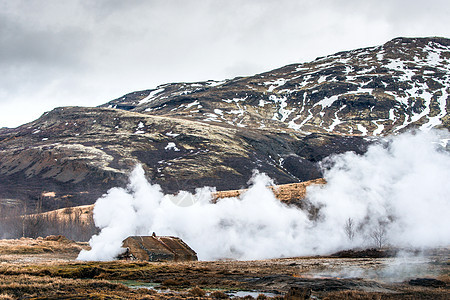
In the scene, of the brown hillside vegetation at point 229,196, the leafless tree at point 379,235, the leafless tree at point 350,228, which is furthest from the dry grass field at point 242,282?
the brown hillside vegetation at point 229,196

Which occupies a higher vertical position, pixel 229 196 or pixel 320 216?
pixel 229 196

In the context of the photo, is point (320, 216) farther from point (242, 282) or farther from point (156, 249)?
point (242, 282)

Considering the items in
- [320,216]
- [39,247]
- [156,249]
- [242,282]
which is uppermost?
[320,216]

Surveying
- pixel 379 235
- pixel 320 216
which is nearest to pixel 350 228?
pixel 379 235

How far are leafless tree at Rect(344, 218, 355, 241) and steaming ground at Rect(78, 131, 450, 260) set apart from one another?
0.14 meters

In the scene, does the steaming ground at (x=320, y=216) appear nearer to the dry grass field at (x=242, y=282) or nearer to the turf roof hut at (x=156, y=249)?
the turf roof hut at (x=156, y=249)

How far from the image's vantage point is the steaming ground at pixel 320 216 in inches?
1984

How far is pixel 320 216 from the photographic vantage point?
62469mm

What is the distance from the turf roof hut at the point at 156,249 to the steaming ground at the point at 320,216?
4.95ft

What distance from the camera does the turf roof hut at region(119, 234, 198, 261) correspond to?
5081 cm

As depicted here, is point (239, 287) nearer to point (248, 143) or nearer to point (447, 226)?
point (447, 226)

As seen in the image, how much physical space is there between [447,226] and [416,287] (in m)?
25.1

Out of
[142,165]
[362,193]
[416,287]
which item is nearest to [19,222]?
[142,165]

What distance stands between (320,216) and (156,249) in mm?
25329
